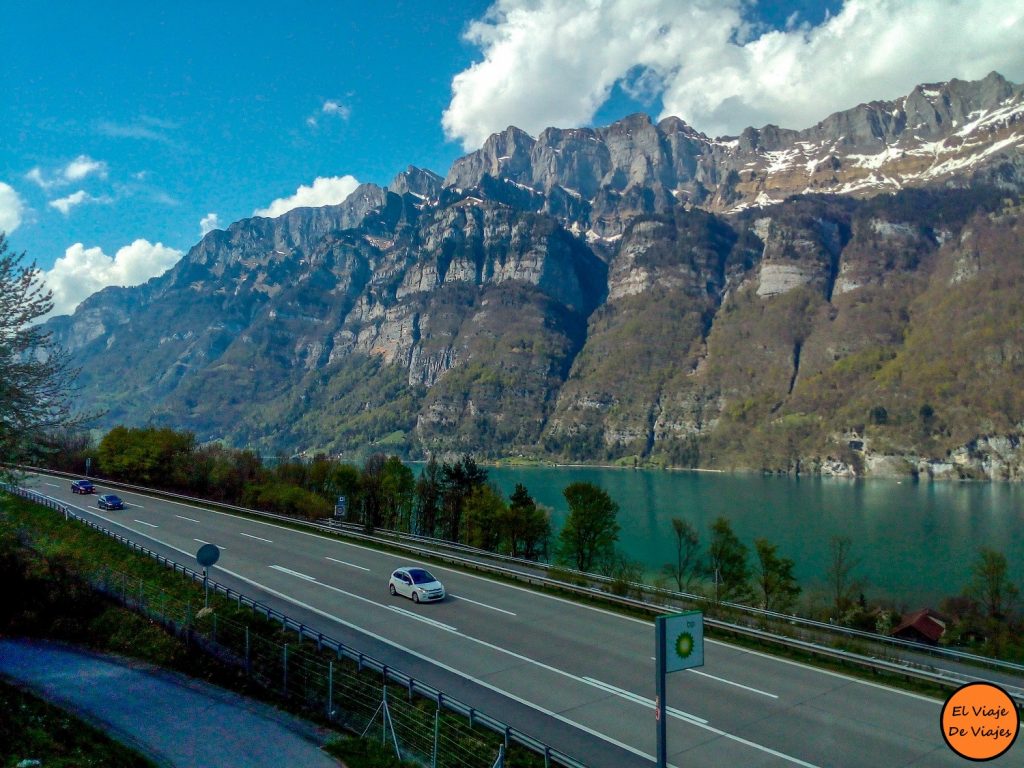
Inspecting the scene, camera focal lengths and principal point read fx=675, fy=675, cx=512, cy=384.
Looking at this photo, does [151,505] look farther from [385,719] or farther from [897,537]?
[897,537]

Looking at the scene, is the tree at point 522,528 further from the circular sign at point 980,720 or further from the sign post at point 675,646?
the circular sign at point 980,720

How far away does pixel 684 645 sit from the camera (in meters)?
8.72

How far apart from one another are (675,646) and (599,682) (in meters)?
11.4

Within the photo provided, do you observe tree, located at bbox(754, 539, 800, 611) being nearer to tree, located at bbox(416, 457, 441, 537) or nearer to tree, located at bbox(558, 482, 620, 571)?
tree, located at bbox(558, 482, 620, 571)

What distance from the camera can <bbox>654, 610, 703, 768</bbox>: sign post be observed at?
8297 mm

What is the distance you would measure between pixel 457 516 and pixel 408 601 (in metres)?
45.6

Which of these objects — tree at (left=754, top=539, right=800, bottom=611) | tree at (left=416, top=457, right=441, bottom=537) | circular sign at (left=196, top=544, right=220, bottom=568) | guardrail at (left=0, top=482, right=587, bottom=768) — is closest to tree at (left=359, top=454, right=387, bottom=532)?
tree at (left=416, top=457, right=441, bottom=537)

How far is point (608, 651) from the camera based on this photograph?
21719mm

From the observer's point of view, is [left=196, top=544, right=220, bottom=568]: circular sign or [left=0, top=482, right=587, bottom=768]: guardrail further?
[left=196, top=544, right=220, bottom=568]: circular sign

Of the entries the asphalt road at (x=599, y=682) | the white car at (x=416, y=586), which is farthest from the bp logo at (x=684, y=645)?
the white car at (x=416, y=586)

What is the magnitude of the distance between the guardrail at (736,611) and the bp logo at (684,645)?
44.6ft

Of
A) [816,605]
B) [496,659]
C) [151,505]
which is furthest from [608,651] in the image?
[151,505]

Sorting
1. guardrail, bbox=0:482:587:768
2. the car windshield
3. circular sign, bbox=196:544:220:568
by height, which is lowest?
guardrail, bbox=0:482:587:768

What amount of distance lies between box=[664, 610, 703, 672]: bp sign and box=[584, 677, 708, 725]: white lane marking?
9.03m
